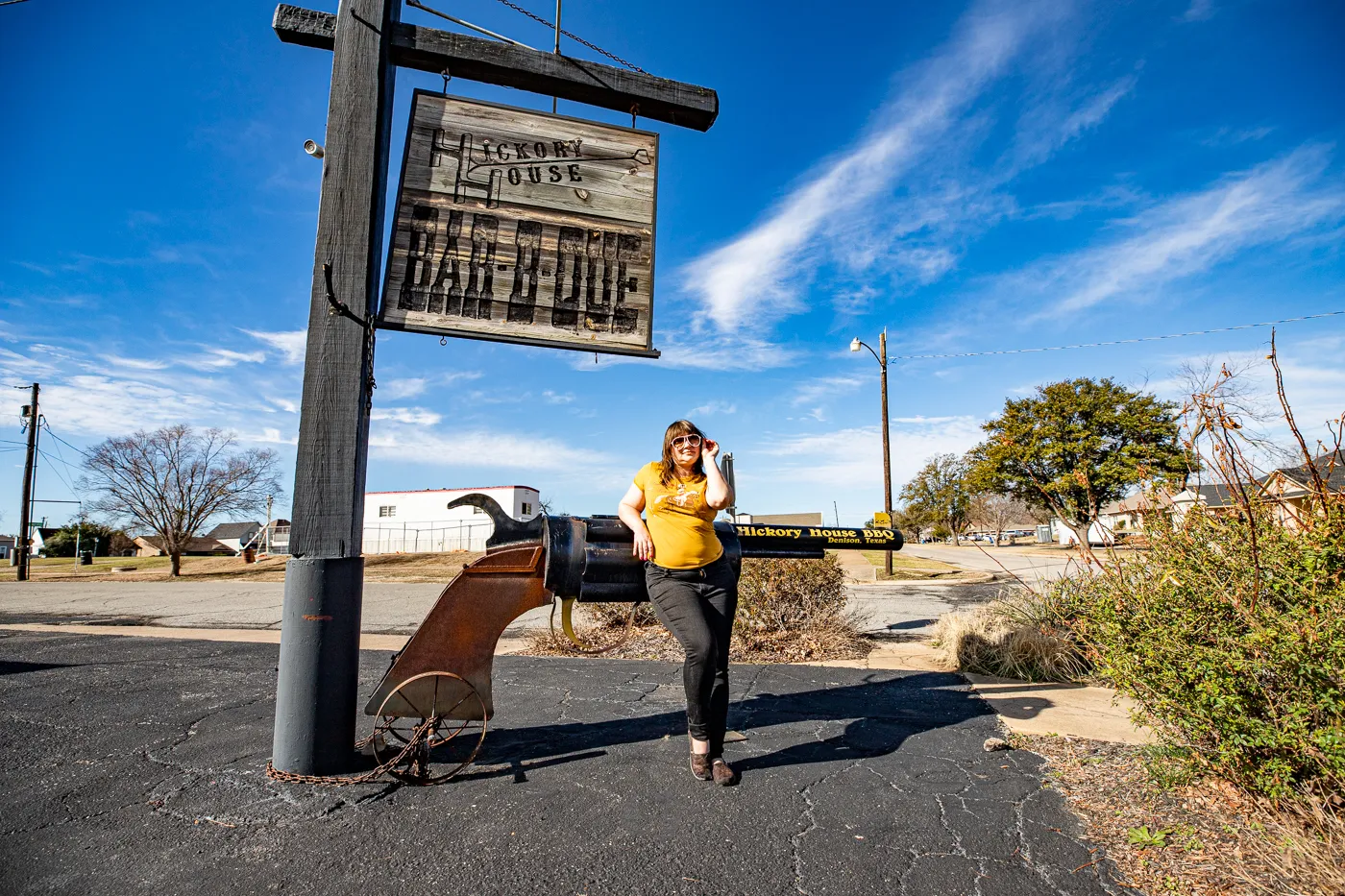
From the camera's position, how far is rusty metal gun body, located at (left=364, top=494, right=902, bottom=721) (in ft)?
11.0

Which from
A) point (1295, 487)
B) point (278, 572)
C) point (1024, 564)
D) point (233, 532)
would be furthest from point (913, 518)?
point (233, 532)

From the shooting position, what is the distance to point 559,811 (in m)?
2.86

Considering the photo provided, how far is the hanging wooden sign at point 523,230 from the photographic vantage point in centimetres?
375

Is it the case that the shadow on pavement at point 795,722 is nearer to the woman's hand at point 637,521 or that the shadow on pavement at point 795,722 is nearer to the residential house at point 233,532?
the woman's hand at point 637,521

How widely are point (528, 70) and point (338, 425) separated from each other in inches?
98.1

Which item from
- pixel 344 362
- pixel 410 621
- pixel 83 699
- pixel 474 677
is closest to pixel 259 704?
pixel 83 699

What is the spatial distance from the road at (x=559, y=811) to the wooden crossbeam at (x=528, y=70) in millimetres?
3912

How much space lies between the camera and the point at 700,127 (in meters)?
4.65

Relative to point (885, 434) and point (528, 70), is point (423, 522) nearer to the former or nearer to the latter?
point (885, 434)

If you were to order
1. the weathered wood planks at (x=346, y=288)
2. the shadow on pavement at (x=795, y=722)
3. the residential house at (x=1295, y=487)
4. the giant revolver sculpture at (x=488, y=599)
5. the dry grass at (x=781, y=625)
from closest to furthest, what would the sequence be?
the residential house at (x=1295, y=487)
the weathered wood planks at (x=346, y=288)
the giant revolver sculpture at (x=488, y=599)
the shadow on pavement at (x=795, y=722)
the dry grass at (x=781, y=625)

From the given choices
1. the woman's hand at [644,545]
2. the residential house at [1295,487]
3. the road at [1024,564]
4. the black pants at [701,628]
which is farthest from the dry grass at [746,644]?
the residential house at [1295,487]

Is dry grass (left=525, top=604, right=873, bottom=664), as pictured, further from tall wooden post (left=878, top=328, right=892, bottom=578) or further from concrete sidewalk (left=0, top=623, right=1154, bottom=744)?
tall wooden post (left=878, top=328, right=892, bottom=578)

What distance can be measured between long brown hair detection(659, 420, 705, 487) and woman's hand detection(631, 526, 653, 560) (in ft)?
0.97

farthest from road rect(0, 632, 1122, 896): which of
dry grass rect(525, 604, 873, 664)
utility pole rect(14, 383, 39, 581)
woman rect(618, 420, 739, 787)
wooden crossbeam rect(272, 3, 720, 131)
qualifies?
utility pole rect(14, 383, 39, 581)
